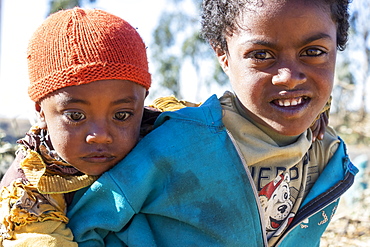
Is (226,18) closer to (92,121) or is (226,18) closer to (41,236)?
(92,121)

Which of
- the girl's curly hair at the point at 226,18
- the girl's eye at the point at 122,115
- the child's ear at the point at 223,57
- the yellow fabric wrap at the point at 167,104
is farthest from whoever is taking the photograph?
the yellow fabric wrap at the point at 167,104

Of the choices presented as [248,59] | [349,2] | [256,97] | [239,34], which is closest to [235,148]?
[256,97]

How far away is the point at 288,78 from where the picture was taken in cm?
172

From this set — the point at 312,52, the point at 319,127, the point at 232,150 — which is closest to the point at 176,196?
the point at 232,150

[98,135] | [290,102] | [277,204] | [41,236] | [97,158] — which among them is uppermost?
[290,102]

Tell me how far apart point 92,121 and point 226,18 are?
791 mm

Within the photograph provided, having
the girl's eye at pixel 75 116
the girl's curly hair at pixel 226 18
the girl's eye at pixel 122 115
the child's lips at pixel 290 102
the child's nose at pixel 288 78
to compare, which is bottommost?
the girl's eye at pixel 75 116

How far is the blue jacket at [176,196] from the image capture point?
1715mm

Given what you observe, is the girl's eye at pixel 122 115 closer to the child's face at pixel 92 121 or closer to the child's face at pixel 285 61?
the child's face at pixel 92 121

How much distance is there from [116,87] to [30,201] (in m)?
0.55

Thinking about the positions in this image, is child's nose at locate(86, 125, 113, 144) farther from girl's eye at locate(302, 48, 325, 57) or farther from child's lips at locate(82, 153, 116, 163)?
girl's eye at locate(302, 48, 325, 57)

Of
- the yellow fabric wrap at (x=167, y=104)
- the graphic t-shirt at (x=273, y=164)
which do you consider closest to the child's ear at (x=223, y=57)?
the graphic t-shirt at (x=273, y=164)

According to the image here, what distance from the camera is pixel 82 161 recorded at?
5.52 ft

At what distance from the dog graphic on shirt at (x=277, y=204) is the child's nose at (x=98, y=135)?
0.77 meters
